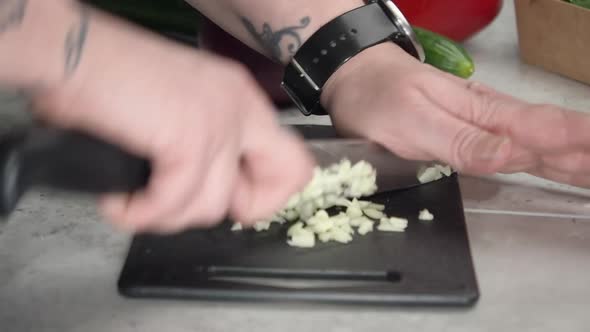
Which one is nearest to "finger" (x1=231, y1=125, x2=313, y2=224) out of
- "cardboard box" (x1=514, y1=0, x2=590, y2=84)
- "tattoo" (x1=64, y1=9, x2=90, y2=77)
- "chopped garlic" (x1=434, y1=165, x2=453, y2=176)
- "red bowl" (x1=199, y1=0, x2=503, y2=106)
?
"tattoo" (x1=64, y1=9, x2=90, y2=77)

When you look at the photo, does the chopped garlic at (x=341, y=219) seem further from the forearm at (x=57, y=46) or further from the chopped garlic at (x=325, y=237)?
the forearm at (x=57, y=46)

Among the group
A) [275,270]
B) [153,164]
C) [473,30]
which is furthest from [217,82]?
[473,30]

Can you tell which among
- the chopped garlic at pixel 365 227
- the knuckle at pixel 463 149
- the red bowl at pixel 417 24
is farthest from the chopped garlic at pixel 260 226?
the red bowl at pixel 417 24

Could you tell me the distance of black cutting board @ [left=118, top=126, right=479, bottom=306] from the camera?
2.38 feet

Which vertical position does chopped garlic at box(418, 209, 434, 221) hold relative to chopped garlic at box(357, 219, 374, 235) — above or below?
above

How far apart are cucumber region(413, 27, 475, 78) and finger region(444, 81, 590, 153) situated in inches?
9.1

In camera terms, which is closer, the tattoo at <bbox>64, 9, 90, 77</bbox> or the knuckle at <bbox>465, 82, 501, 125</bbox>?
the tattoo at <bbox>64, 9, 90, 77</bbox>

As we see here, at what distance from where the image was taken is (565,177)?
838 mm

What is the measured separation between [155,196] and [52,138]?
0.25 feet

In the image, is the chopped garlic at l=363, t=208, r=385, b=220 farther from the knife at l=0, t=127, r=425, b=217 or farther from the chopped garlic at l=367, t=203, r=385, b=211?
the knife at l=0, t=127, r=425, b=217

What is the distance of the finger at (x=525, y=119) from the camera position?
78 centimetres

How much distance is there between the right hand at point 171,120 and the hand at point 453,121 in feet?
1.06

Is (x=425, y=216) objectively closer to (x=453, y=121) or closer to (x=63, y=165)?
(x=453, y=121)

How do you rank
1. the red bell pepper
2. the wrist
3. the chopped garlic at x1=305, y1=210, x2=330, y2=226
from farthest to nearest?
the red bell pepper → the wrist → the chopped garlic at x1=305, y1=210, x2=330, y2=226
